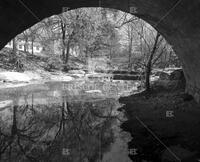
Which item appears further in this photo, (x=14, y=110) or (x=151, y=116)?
(x=14, y=110)

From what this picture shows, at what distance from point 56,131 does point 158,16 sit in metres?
6.53

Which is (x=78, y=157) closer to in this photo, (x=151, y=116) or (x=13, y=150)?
(x=13, y=150)

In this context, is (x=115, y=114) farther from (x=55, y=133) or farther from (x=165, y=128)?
(x=55, y=133)

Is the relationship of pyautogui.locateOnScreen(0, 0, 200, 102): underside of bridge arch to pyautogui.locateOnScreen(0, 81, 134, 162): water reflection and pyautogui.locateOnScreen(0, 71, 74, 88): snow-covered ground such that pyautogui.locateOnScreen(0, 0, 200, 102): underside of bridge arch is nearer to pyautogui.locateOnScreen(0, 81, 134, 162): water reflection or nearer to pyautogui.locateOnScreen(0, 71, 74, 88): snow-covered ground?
pyautogui.locateOnScreen(0, 81, 134, 162): water reflection

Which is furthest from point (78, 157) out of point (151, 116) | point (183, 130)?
point (151, 116)

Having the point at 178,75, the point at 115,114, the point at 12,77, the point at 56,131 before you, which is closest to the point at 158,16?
the point at 115,114

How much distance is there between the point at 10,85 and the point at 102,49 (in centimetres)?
2149

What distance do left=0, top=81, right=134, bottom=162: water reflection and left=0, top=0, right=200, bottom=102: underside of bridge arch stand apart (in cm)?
367

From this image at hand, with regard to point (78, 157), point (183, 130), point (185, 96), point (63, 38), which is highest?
point (63, 38)

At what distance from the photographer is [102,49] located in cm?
3906

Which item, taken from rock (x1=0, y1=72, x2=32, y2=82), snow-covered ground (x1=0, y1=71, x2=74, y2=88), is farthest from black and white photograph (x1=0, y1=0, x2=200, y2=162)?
rock (x1=0, y1=72, x2=32, y2=82)

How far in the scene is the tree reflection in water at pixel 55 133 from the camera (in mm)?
6773

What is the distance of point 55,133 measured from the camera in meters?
8.63

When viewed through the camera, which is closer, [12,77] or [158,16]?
[158,16]
